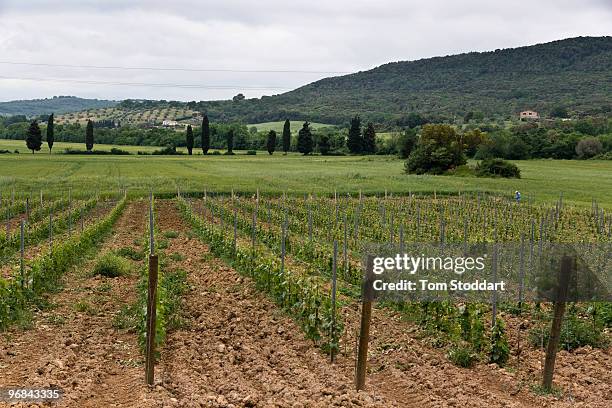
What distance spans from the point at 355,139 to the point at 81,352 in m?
84.8

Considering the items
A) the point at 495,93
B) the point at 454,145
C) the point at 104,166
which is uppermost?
the point at 495,93

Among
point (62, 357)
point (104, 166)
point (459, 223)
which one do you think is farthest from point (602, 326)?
point (104, 166)

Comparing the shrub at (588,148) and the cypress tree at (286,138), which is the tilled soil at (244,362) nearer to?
the shrub at (588,148)

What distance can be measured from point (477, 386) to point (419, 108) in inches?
7037

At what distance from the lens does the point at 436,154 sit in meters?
58.2

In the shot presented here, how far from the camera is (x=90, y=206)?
98.1 ft

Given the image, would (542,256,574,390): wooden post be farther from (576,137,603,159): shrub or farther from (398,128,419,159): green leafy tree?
(576,137,603,159): shrub

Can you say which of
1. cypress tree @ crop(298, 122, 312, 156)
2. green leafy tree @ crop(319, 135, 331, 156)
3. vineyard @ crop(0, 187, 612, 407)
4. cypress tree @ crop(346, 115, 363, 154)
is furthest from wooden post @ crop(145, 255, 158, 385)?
green leafy tree @ crop(319, 135, 331, 156)

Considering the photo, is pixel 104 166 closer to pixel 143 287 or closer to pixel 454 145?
pixel 454 145

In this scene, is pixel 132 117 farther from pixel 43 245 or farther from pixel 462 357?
pixel 462 357

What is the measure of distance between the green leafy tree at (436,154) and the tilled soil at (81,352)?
48.5m

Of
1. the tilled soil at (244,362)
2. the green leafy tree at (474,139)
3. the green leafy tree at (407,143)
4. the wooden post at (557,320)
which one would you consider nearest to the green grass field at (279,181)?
the green leafy tree at (474,139)

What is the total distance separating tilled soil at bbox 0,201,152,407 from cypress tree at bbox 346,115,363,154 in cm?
7937

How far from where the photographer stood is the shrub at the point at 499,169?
53.6 meters
